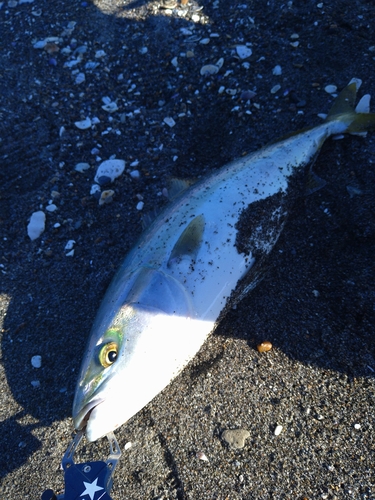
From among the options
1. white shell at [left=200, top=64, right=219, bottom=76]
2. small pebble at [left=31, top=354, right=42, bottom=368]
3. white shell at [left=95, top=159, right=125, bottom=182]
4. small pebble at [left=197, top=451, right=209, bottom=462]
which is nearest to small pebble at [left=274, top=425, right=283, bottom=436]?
small pebble at [left=197, top=451, right=209, bottom=462]

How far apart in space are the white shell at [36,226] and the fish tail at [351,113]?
8.21ft

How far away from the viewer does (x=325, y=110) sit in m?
3.44

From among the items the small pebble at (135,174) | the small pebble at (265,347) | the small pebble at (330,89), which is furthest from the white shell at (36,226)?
the small pebble at (330,89)

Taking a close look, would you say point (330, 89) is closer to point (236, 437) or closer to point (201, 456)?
point (236, 437)

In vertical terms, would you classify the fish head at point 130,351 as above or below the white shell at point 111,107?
below

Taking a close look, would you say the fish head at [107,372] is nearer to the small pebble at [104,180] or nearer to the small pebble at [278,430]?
the small pebble at [278,430]

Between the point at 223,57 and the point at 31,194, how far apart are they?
2.30 m

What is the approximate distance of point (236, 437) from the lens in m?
2.37

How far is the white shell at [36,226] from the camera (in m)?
3.37

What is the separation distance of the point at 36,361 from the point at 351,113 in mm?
3060

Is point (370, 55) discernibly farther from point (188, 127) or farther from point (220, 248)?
point (220, 248)

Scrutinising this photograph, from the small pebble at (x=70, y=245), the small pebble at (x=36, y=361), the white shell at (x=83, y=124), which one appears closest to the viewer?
the small pebble at (x=36, y=361)

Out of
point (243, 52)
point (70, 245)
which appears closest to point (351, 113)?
point (243, 52)

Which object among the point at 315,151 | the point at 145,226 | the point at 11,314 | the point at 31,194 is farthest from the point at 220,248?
the point at 31,194
